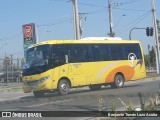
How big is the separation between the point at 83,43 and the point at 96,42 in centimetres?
123

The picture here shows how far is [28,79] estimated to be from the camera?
23.3 m

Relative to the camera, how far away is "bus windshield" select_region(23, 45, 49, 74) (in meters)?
22.5

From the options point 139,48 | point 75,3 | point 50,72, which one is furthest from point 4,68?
point 50,72

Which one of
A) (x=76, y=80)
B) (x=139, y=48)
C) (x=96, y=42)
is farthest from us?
(x=139, y=48)

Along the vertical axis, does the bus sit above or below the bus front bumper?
above

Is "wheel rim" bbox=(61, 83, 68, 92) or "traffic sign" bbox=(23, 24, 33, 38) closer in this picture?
"wheel rim" bbox=(61, 83, 68, 92)

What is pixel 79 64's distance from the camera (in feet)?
80.1

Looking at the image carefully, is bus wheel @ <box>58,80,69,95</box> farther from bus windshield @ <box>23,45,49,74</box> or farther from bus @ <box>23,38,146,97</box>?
bus windshield @ <box>23,45,49,74</box>

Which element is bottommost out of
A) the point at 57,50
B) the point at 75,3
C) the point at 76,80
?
the point at 76,80

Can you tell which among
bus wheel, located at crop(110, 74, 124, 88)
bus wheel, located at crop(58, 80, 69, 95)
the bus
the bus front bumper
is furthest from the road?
bus wheel, located at crop(110, 74, 124, 88)

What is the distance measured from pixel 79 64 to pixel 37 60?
8.89ft

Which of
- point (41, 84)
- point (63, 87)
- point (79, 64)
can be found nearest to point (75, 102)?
point (41, 84)

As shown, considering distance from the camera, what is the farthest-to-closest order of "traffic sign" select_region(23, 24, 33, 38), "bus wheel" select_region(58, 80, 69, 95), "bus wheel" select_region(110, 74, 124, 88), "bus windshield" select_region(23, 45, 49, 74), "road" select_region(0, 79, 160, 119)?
"traffic sign" select_region(23, 24, 33, 38)
"bus wheel" select_region(110, 74, 124, 88)
"bus wheel" select_region(58, 80, 69, 95)
"bus windshield" select_region(23, 45, 49, 74)
"road" select_region(0, 79, 160, 119)

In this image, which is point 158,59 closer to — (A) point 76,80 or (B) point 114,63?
(B) point 114,63
